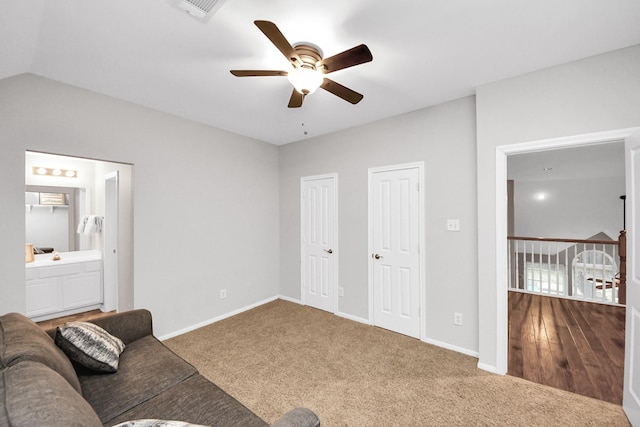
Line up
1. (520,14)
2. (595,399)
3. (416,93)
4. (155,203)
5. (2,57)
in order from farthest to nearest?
(155,203) → (416,93) → (595,399) → (2,57) → (520,14)

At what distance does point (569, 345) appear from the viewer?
288 centimetres

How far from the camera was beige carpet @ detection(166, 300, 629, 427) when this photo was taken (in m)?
1.91

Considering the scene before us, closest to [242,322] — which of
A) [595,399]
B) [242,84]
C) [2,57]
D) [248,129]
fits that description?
[248,129]

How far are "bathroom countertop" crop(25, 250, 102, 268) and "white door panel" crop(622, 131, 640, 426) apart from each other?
588cm

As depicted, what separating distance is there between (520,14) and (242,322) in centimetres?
402

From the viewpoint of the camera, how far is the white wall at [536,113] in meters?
1.98

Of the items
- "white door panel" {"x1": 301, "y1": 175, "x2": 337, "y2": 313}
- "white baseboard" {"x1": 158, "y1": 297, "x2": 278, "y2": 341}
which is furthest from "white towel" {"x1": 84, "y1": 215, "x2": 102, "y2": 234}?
"white door panel" {"x1": 301, "y1": 175, "x2": 337, "y2": 313}

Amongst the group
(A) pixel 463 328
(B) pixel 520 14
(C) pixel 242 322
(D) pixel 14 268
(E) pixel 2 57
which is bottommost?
(C) pixel 242 322

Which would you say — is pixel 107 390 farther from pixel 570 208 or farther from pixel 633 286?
pixel 570 208

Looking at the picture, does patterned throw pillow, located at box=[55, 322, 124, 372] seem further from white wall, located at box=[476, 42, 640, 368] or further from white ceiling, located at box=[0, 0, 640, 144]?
white wall, located at box=[476, 42, 640, 368]

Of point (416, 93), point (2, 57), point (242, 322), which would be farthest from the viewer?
point (242, 322)

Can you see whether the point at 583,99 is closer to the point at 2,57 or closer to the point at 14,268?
the point at 2,57

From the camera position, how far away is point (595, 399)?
80.7 inches

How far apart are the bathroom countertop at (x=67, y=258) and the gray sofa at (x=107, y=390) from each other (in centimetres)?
239
